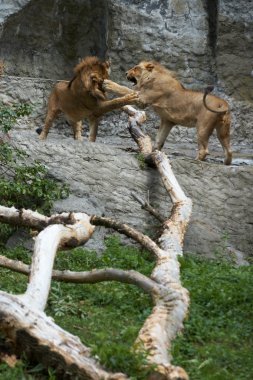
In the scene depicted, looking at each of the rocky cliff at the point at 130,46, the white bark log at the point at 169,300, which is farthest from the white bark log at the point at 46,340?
the rocky cliff at the point at 130,46

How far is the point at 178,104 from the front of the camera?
12742 mm

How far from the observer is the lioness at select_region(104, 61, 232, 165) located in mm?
12180

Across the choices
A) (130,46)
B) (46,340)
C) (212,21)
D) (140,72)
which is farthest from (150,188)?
(46,340)

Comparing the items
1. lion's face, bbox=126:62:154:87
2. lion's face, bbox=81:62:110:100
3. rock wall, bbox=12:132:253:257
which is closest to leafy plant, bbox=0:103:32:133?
rock wall, bbox=12:132:253:257

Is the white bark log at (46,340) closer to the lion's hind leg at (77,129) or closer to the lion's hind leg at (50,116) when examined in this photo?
the lion's hind leg at (50,116)

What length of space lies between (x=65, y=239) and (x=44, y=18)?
9.00 m

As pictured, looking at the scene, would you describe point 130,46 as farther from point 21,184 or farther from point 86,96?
point 21,184

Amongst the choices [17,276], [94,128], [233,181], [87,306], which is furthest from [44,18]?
[87,306]

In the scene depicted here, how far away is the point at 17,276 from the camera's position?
8617mm

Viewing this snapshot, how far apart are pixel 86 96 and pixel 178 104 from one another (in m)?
1.40

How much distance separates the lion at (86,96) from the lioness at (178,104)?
0.65 feet

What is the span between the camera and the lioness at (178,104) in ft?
40.0

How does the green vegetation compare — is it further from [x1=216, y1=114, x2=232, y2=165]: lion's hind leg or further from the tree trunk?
[x1=216, y1=114, x2=232, y2=165]: lion's hind leg

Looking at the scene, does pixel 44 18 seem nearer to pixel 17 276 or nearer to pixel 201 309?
pixel 17 276
